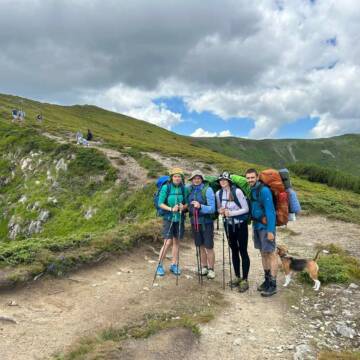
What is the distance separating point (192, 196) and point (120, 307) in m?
3.39

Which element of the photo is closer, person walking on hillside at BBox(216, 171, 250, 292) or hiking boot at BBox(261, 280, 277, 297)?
person walking on hillside at BBox(216, 171, 250, 292)

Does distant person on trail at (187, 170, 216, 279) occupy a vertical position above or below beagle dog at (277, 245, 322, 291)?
above

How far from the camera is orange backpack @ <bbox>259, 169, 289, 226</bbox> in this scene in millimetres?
9047

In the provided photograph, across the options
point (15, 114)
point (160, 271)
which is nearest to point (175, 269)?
point (160, 271)

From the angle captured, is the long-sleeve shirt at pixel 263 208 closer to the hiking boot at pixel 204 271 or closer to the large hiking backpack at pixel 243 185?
the large hiking backpack at pixel 243 185

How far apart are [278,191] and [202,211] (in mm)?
2039

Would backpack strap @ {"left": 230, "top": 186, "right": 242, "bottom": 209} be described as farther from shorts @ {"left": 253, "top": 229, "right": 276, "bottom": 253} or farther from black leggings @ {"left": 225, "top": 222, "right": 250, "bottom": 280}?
shorts @ {"left": 253, "top": 229, "right": 276, "bottom": 253}

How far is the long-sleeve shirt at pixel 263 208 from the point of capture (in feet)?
29.3

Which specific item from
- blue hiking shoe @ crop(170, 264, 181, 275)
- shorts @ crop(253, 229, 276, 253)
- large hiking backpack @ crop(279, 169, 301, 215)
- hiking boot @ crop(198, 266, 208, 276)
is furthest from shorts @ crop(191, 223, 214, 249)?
large hiking backpack @ crop(279, 169, 301, 215)

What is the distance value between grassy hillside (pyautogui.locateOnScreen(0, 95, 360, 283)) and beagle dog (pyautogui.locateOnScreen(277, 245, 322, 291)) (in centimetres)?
534

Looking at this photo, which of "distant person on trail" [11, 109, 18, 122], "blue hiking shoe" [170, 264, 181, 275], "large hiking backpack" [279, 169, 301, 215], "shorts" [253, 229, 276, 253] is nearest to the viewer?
"large hiking backpack" [279, 169, 301, 215]

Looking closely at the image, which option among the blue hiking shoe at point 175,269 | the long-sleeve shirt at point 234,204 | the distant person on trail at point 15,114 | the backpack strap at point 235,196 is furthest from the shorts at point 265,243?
the distant person on trail at point 15,114

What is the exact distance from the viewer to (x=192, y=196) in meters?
9.98

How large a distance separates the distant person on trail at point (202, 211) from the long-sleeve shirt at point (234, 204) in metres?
0.27
